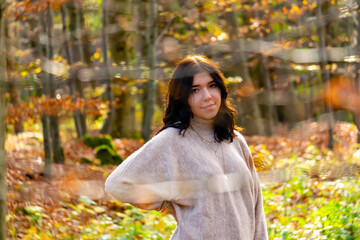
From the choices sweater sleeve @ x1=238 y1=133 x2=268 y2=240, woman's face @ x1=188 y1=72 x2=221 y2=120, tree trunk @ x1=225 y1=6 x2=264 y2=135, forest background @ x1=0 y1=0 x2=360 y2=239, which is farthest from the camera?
tree trunk @ x1=225 y1=6 x2=264 y2=135

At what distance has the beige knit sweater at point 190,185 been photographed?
87.0 inches

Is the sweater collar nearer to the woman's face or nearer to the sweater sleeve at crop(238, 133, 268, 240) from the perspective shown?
the woman's face

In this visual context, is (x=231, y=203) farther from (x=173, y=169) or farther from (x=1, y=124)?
(x=1, y=124)

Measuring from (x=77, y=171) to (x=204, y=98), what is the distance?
385 cm

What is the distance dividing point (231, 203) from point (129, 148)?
819 centimetres

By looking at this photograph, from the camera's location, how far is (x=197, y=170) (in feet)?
7.41

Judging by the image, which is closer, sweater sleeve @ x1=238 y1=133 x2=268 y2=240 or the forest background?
the forest background

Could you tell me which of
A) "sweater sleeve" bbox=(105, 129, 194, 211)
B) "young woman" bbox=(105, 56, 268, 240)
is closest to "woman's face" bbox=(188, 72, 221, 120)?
"young woman" bbox=(105, 56, 268, 240)

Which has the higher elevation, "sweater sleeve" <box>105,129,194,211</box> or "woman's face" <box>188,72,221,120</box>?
"woman's face" <box>188,72,221,120</box>

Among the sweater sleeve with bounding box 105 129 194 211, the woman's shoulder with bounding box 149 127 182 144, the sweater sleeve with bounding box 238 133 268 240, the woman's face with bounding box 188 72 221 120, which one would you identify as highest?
the woman's face with bounding box 188 72 221 120

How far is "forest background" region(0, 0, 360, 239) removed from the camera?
6.93ft

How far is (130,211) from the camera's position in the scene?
5.45m

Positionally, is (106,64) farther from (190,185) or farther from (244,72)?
(244,72)

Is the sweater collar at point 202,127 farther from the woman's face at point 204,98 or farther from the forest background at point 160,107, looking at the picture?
the forest background at point 160,107
